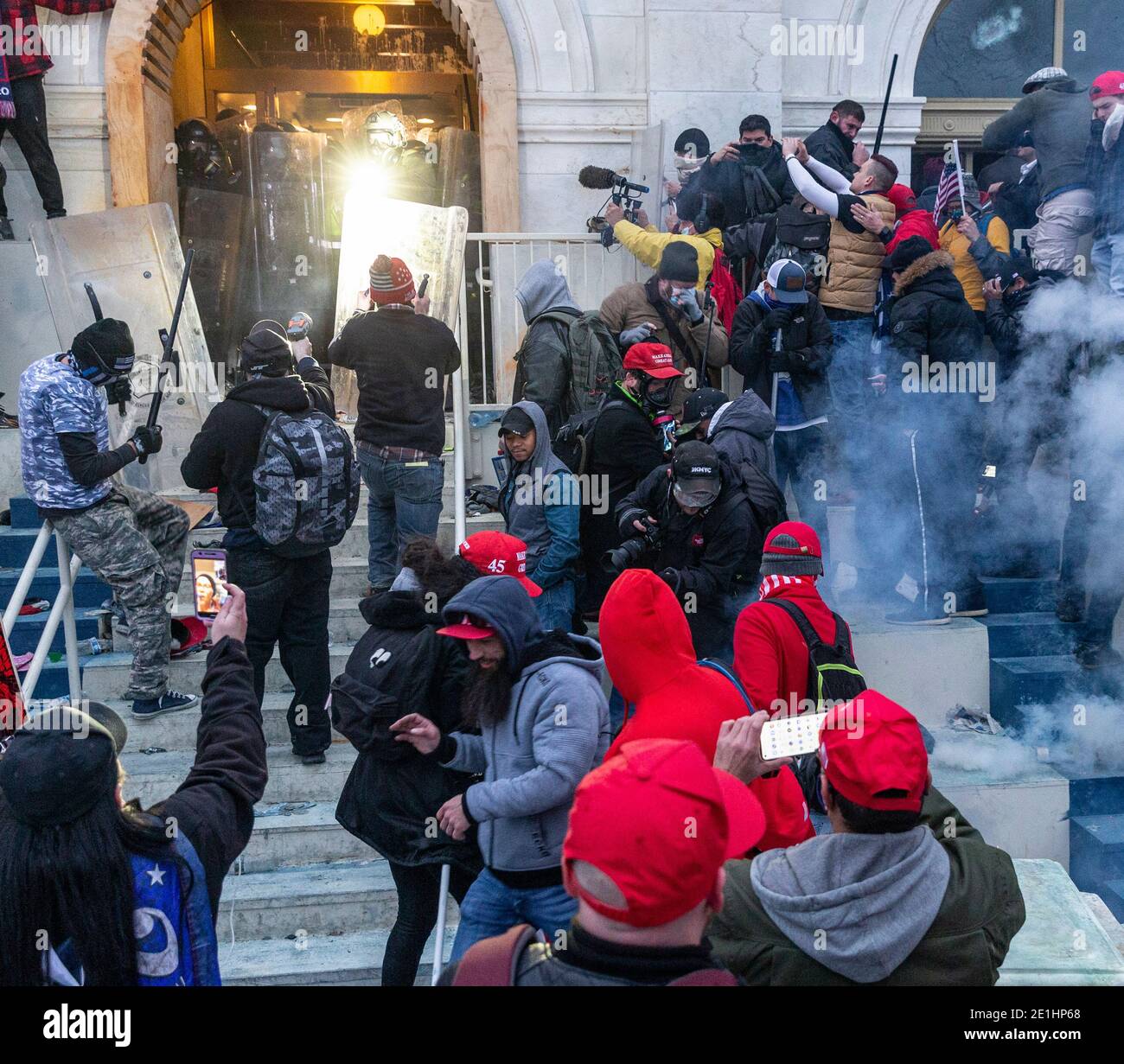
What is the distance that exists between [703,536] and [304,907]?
2515mm

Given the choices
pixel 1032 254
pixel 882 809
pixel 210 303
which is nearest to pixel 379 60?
pixel 210 303

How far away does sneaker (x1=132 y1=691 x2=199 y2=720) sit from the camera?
586 cm

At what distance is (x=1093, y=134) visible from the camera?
670 cm

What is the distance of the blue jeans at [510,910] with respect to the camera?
3.54 meters

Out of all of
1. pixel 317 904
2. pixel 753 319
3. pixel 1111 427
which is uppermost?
pixel 753 319

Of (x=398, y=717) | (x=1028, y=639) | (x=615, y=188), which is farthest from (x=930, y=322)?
(x=398, y=717)

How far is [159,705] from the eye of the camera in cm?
591

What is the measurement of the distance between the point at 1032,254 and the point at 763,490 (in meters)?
3.32

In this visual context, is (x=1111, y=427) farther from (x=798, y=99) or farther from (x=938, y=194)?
(x=798, y=99)

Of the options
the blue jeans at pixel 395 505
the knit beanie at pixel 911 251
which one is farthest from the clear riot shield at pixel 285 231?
the knit beanie at pixel 911 251

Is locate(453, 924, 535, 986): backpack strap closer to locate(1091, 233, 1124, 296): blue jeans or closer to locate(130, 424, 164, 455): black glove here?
locate(130, 424, 164, 455): black glove

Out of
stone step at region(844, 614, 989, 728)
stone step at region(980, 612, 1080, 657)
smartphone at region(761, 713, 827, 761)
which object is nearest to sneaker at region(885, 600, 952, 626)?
stone step at region(844, 614, 989, 728)

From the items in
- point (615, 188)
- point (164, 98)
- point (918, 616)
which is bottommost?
point (918, 616)

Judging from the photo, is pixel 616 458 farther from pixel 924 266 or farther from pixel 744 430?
pixel 924 266
